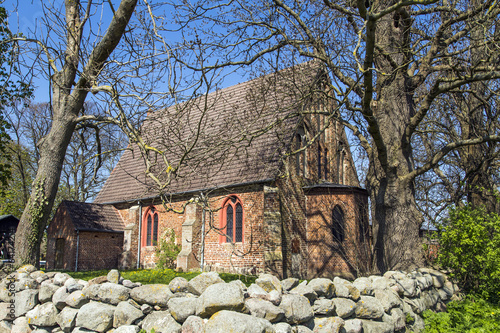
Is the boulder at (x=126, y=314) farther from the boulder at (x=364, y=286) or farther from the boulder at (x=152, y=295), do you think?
the boulder at (x=364, y=286)

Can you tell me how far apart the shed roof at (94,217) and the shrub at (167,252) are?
12.6ft

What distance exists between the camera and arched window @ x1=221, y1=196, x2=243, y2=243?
17969 mm

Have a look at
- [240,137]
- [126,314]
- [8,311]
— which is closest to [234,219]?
[240,137]

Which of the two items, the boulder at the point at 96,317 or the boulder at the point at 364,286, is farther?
the boulder at the point at 364,286

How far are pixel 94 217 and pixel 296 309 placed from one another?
18.8m

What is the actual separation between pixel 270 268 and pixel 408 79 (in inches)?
355

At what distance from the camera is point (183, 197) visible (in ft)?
65.8

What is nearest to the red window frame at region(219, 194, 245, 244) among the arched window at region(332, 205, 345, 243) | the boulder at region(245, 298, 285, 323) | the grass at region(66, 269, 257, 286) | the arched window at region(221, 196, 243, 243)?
the arched window at region(221, 196, 243, 243)

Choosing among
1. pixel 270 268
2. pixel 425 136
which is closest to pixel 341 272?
pixel 270 268

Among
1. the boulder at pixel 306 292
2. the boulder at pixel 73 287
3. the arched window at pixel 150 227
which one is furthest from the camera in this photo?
the arched window at pixel 150 227

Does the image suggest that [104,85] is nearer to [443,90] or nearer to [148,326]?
[148,326]

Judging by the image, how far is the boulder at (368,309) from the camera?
20.5 ft

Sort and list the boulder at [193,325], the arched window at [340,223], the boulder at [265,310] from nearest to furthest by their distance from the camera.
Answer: the boulder at [193,325] → the boulder at [265,310] → the arched window at [340,223]

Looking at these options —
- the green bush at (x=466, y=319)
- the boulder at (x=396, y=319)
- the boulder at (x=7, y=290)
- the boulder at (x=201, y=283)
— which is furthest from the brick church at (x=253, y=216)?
the boulder at (x=201, y=283)
